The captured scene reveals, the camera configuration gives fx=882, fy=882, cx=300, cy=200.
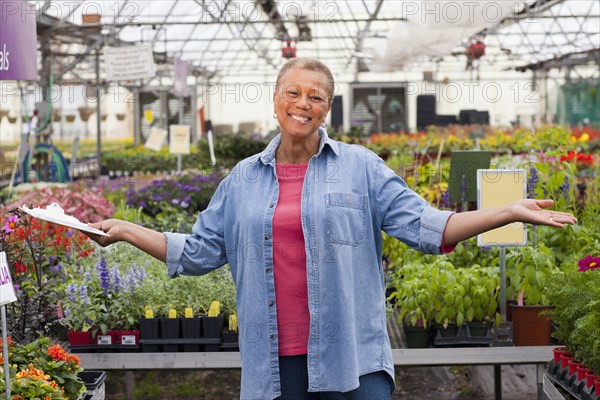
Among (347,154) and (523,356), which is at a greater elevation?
(347,154)

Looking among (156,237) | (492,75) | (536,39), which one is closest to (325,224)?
(156,237)

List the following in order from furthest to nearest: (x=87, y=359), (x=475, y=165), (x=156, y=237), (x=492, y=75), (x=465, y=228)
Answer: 1. (x=492, y=75)
2. (x=475, y=165)
3. (x=87, y=359)
4. (x=156, y=237)
5. (x=465, y=228)

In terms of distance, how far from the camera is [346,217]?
6.88ft

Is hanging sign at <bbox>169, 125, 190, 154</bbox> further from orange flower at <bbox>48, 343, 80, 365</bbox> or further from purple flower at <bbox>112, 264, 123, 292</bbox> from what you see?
orange flower at <bbox>48, 343, 80, 365</bbox>

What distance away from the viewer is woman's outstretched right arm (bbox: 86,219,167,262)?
83.5 inches

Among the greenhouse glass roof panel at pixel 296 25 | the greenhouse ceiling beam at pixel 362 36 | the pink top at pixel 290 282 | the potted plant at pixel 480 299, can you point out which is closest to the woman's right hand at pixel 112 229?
the pink top at pixel 290 282

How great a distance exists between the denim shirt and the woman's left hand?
0.18m

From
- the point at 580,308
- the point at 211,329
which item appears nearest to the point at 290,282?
the point at 580,308

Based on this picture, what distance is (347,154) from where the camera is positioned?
85.7 inches

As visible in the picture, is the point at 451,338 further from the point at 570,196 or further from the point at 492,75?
the point at 492,75

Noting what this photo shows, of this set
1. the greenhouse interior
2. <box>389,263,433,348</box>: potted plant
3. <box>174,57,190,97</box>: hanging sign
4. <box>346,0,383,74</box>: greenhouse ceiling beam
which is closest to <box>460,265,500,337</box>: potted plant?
Answer: the greenhouse interior

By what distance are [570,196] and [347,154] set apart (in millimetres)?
2862

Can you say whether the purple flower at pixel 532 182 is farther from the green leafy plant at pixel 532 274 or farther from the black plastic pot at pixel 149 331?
the black plastic pot at pixel 149 331

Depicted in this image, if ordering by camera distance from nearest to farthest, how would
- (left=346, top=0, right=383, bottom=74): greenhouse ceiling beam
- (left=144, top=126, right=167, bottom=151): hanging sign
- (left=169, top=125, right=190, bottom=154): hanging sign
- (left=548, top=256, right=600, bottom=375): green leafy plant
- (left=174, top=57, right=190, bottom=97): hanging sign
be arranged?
(left=548, top=256, right=600, bottom=375): green leafy plant → (left=169, top=125, right=190, bottom=154): hanging sign → (left=144, top=126, right=167, bottom=151): hanging sign → (left=174, top=57, right=190, bottom=97): hanging sign → (left=346, top=0, right=383, bottom=74): greenhouse ceiling beam
